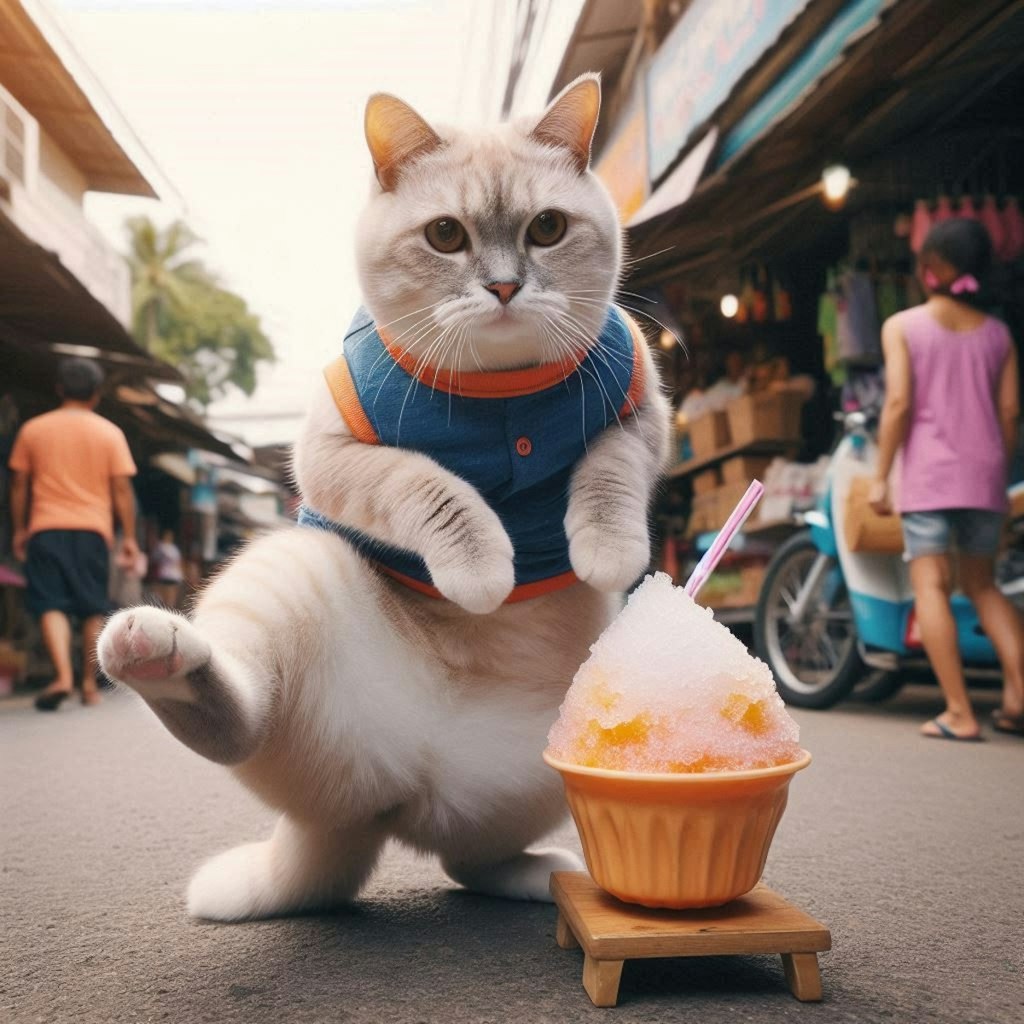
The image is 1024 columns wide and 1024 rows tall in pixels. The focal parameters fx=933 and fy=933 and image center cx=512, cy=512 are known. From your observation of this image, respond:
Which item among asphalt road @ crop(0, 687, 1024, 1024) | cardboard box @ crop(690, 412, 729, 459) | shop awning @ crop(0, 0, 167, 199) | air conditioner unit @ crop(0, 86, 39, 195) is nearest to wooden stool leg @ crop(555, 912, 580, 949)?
asphalt road @ crop(0, 687, 1024, 1024)

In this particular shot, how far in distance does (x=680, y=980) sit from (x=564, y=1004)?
14cm

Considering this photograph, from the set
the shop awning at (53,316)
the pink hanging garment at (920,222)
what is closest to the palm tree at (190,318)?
the shop awning at (53,316)

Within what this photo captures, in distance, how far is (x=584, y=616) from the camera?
1.21 metres

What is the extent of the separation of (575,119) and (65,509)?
12.1 feet

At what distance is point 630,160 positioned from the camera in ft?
17.5

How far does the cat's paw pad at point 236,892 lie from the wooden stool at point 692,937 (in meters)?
0.48

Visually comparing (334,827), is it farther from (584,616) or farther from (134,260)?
(134,260)

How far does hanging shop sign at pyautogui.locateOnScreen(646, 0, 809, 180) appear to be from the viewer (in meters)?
3.73

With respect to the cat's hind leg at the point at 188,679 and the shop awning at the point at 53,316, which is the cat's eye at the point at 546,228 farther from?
the shop awning at the point at 53,316

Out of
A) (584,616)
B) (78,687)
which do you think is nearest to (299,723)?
(584,616)

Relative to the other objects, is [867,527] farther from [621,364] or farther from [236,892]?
[236,892]

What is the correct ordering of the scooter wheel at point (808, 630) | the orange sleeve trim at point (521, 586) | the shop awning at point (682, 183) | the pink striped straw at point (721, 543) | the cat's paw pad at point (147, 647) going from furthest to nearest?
1. the shop awning at point (682, 183)
2. the scooter wheel at point (808, 630)
3. the orange sleeve trim at point (521, 586)
4. the pink striped straw at point (721, 543)
5. the cat's paw pad at point (147, 647)

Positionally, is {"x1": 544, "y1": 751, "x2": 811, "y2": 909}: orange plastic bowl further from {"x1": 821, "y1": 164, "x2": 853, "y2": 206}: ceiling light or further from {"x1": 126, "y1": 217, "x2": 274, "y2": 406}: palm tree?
{"x1": 126, "y1": 217, "x2": 274, "y2": 406}: palm tree

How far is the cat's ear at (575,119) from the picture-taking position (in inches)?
46.3
